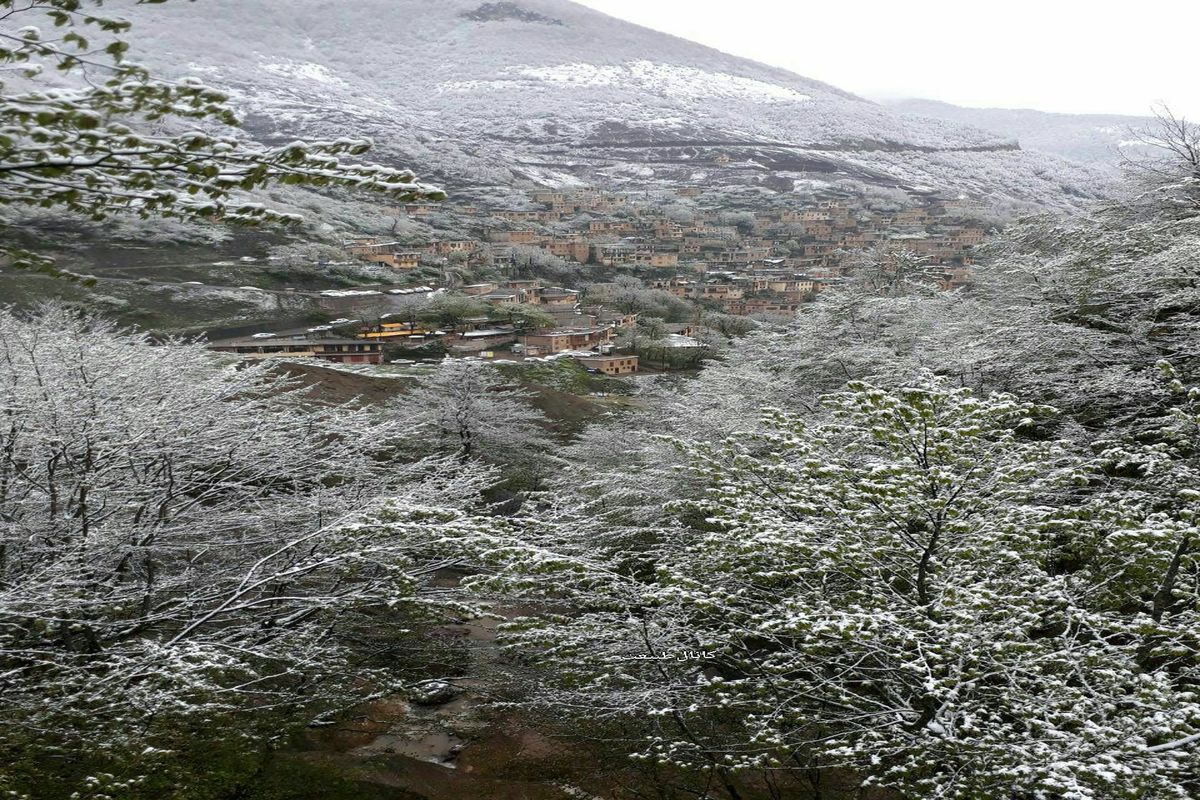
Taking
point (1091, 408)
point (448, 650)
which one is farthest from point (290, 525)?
point (1091, 408)

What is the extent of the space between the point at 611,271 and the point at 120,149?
290ft

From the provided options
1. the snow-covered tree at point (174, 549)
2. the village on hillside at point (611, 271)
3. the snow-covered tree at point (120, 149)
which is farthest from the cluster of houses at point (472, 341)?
the snow-covered tree at point (120, 149)

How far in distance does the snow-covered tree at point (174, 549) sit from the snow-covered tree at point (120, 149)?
180 inches

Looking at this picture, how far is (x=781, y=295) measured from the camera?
79.8 metres

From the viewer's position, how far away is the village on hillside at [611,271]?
51281 mm

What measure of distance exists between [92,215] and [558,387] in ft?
129

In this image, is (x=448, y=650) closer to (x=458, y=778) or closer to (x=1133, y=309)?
(x=458, y=778)

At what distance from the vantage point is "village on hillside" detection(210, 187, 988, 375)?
51.3 meters

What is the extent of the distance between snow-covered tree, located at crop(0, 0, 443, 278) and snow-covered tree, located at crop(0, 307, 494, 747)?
4569mm

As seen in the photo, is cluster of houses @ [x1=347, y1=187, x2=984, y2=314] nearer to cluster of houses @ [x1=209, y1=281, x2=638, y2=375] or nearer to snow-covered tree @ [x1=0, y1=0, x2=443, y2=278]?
cluster of houses @ [x1=209, y1=281, x2=638, y2=375]

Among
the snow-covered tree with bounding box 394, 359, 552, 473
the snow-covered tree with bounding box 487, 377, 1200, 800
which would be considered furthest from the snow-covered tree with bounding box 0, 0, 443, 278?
the snow-covered tree with bounding box 394, 359, 552, 473

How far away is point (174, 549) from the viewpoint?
10.0 metres

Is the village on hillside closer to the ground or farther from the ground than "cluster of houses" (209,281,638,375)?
farther from the ground

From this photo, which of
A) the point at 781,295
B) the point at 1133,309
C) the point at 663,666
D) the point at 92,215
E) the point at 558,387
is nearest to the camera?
the point at 92,215
